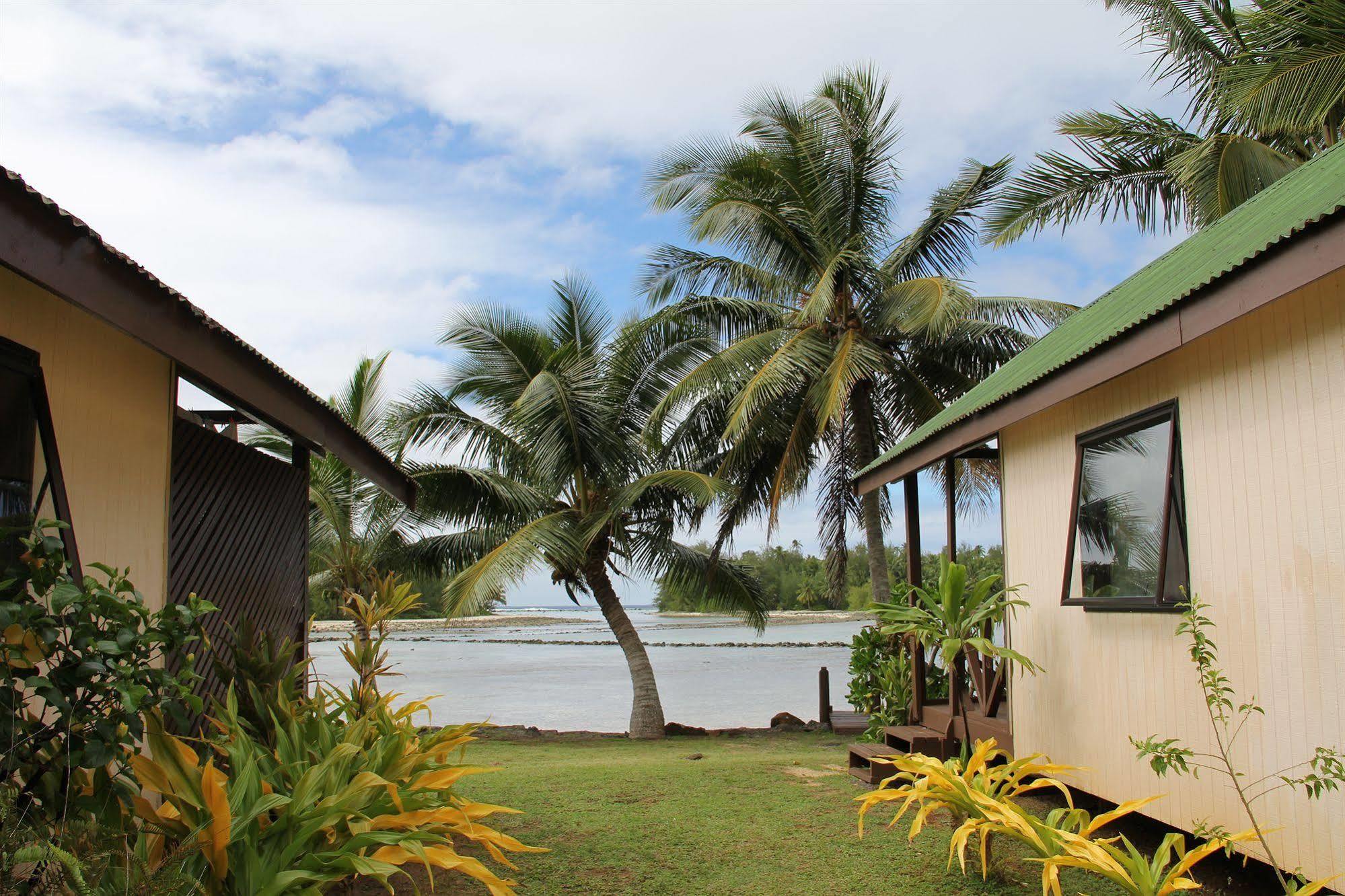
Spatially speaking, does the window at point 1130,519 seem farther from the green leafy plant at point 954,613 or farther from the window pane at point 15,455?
the window pane at point 15,455

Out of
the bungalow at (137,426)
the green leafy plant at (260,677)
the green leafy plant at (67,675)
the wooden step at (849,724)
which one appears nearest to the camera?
the green leafy plant at (67,675)

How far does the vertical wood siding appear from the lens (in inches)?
160

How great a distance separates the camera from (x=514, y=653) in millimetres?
39250

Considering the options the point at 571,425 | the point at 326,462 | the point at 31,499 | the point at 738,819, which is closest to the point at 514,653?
the point at 326,462

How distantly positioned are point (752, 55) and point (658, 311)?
455 cm

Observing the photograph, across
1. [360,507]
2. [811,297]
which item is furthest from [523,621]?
[811,297]

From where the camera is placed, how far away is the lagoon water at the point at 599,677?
1914 cm

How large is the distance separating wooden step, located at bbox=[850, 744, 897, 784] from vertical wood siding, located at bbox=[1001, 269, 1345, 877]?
2184mm

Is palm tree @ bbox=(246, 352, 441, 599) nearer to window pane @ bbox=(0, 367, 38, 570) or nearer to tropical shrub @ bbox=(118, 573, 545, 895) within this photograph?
tropical shrub @ bbox=(118, 573, 545, 895)

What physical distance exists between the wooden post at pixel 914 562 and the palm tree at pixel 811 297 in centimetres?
489

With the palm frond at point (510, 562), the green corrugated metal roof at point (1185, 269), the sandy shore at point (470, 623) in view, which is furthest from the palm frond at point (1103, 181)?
the sandy shore at point (470, 623)

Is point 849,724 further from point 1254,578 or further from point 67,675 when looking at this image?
point 67,675

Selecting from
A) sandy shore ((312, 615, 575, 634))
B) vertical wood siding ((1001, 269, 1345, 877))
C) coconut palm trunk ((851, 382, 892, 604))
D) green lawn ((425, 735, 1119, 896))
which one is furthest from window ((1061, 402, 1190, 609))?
sandy shore ((312, 615, 575, 634))

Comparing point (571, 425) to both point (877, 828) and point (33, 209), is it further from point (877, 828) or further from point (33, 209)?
point (33, 209)
